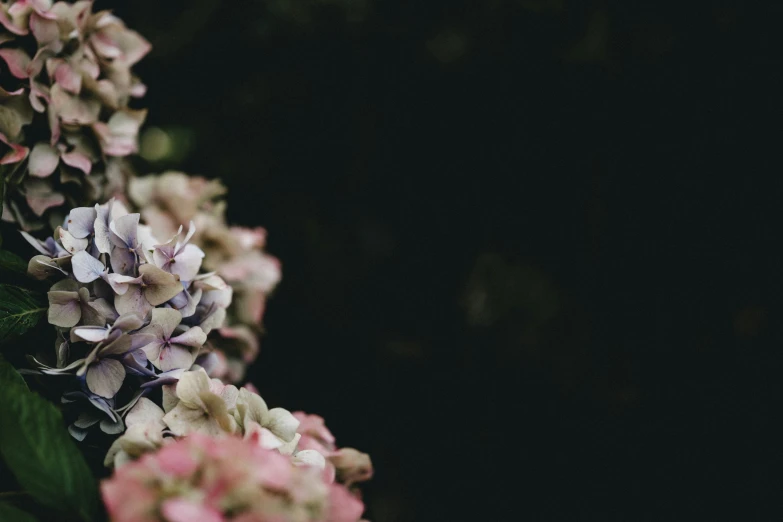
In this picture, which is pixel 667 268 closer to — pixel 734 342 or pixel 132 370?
pixel 734 342

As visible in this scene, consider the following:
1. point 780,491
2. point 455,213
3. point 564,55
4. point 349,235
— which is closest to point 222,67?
point 349,235

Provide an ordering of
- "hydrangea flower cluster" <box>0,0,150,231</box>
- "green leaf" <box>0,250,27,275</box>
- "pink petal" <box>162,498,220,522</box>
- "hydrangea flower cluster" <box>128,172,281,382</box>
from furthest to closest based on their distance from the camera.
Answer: "hydrangea flower cluster" <box>128,172,281,382</box> → "hydrangea flower cluster" <box>0,0,150,231</box> → "green leaf" <box>0,250,27,275</box> → "pink petal" <box>162,498,220,522</box>

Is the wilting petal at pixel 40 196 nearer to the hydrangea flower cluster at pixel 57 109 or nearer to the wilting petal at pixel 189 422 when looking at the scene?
the hydrangea flower cluster at pixel 57 109

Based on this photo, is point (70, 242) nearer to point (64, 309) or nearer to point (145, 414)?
point (64, 309)

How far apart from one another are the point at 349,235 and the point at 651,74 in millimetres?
873

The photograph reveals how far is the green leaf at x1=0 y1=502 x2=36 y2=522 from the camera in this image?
1.53 feet

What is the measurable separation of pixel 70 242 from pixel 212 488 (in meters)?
0.32

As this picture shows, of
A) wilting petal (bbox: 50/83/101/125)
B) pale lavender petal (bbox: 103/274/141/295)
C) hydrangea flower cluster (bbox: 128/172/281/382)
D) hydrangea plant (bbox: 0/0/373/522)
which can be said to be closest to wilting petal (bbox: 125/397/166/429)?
hydrangea plant (bbox: 0/0/373/522)

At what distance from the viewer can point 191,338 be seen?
641 mm

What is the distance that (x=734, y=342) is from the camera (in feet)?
5.46

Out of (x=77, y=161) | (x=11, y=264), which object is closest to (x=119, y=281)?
(x=11, y=264)

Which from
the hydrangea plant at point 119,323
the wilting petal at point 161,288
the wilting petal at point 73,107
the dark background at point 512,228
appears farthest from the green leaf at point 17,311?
the dark background at point 512,228

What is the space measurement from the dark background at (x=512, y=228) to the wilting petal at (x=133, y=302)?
900mm

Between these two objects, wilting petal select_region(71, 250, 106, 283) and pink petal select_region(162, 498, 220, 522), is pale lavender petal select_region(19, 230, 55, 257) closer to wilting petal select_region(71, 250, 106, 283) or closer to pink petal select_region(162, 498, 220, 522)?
wilting petal select_region(71, 250, 106, 283)
